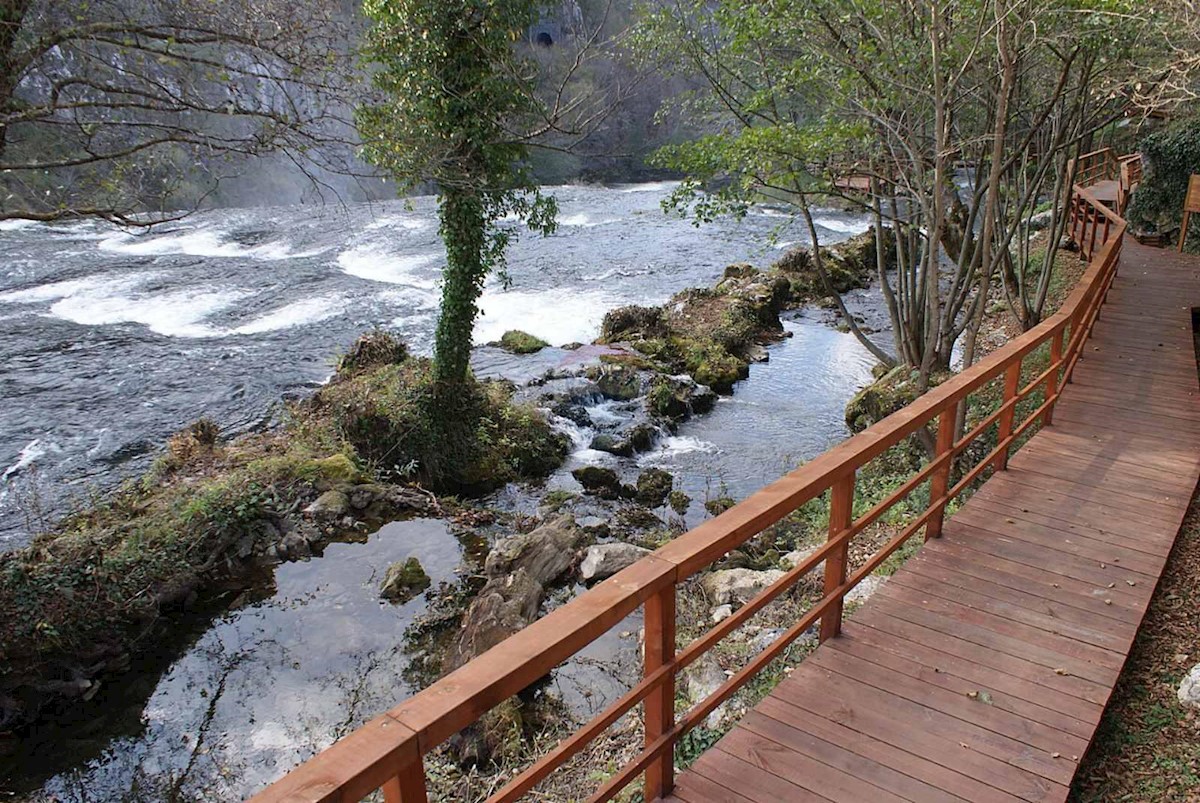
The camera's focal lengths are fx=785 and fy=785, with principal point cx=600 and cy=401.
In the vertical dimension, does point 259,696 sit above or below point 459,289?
below

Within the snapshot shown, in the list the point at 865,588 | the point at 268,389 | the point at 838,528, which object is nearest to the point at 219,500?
the point at 268,389

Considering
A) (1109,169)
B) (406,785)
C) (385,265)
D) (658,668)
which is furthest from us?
(385,265)

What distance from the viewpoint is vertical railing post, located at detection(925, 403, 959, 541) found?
4449 millimetres

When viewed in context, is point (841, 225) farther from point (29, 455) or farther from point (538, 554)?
point (29, 455)

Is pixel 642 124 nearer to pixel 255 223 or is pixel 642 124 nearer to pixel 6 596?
pixel 255 223

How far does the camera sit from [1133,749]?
3420 millimetres

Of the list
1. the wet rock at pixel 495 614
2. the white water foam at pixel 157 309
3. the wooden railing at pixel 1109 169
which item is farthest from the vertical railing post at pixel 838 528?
the white water foam at pixel 157 309

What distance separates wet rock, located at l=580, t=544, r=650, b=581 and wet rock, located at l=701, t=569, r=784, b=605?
107 cm

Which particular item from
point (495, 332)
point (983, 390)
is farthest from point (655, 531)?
point (495, 332)

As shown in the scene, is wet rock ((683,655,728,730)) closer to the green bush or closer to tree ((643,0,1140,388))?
tree ((643,0,1140,388))

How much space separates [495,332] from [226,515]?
938 cm

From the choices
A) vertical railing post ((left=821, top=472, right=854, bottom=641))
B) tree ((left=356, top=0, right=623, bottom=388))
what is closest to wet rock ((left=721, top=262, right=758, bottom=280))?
tree ((left=356, top=0, right=623, bottom=388))

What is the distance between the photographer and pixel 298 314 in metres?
17.6

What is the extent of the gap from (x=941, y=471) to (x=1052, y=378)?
8.53 ft
